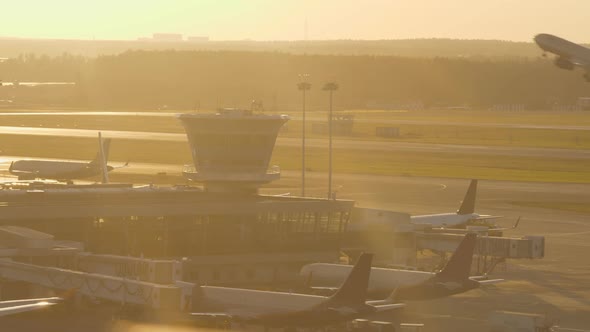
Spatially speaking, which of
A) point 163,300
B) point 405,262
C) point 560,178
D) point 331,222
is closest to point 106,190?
point 331,222

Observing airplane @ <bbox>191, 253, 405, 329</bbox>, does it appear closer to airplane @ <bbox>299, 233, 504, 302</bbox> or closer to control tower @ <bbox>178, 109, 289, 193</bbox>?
airplane @ <bbox>299, 233, 504, 302</bbox>

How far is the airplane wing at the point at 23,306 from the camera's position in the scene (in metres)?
56.2

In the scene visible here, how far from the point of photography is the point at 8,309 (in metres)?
56.4

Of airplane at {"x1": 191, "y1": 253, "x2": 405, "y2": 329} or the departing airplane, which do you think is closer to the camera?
the departing airplane

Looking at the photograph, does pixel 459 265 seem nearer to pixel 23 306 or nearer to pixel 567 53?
pixel 23 306

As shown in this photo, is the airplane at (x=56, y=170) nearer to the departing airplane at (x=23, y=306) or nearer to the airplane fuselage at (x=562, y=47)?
the airplane fuselage at (x=562, y=47)

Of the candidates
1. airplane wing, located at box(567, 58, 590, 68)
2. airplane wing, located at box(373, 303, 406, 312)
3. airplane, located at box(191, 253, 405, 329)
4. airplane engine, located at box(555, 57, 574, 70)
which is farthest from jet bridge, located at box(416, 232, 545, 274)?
airplane wing, located at box(567, 58, 590, 68)

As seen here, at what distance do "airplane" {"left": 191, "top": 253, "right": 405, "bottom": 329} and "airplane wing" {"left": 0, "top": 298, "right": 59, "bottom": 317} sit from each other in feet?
26.2

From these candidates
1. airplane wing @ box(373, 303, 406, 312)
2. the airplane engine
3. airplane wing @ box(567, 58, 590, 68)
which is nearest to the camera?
airplane wing @ box(373, 303, 406, 312)

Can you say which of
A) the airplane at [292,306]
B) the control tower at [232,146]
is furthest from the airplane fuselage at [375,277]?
the control tower at [232,146]

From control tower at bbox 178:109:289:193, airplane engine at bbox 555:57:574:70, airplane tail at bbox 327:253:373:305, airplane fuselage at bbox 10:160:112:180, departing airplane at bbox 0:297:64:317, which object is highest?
airplane engine at bbox 555:57:574:70

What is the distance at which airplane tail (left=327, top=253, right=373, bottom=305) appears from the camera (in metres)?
61.2

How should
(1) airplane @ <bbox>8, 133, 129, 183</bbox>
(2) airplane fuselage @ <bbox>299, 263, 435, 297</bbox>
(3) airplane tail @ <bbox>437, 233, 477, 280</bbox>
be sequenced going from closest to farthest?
(3) airplane tail @ <bbox>437, 233, 477, 280</bbox> < (2) airplane fuselage @ <bbox>299, 263, 435, 297</bbox> < (1) airplane @ <bbox>8, 133, 129, 183</bbox>

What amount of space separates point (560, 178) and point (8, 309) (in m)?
110
